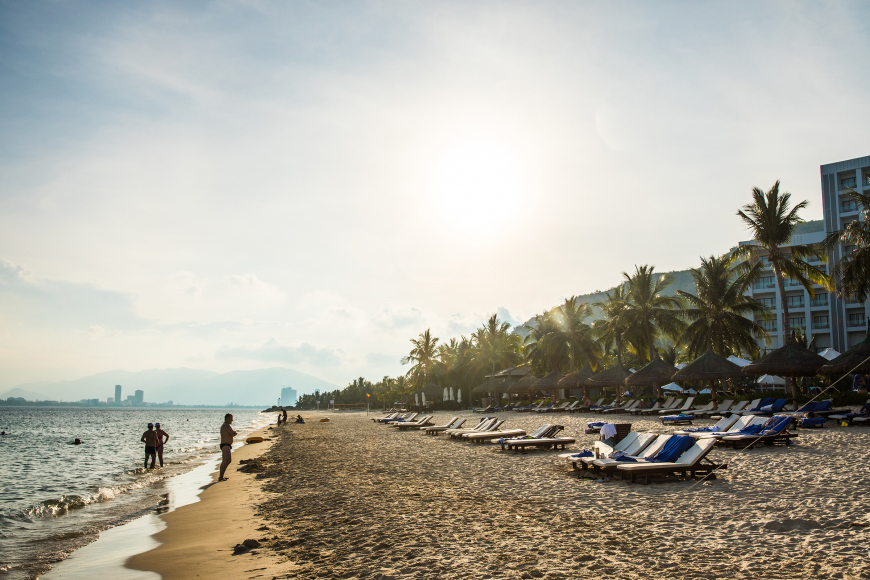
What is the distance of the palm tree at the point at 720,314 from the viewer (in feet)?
97.0

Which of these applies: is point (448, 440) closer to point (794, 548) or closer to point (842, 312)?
point (794, 548)

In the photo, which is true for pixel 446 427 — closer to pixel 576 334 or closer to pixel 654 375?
pixel 654 375

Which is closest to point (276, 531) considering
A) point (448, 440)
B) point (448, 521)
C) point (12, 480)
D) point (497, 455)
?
point (448, 521)

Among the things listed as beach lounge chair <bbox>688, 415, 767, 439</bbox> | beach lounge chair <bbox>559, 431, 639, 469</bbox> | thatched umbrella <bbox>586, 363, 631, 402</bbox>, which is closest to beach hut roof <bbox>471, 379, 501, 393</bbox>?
thatched umbrella <bbox>586, 363, 631, 402</bbox>

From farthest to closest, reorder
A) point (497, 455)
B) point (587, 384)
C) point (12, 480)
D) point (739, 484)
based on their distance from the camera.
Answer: point (587, 384) < point (12, 480) < point (497, 455) < point (739, 484)

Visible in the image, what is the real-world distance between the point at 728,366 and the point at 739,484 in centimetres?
1899

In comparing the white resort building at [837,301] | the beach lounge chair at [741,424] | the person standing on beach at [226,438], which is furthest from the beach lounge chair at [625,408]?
the white resort building at [837,301]

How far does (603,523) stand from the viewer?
20.5 ft

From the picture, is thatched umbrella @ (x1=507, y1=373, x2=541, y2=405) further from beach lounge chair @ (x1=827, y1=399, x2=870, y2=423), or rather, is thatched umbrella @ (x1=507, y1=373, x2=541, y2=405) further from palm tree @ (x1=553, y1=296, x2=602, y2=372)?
beach lounge chair @ (x1=827, y1=399, x2=870, y2=423)

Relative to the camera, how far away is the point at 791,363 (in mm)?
20625

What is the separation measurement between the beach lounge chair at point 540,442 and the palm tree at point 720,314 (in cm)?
1871

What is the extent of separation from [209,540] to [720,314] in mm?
29175

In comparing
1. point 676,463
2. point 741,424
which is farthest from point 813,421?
point 676,463

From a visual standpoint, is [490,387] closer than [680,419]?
No
